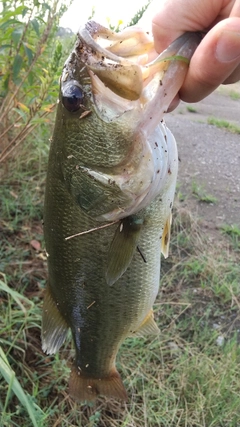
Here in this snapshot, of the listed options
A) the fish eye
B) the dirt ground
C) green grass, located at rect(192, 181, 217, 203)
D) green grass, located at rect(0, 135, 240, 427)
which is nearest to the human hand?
the fish eye

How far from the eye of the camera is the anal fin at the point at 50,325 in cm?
165

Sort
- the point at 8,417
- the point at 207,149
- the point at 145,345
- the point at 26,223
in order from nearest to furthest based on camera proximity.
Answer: the point at 8,417, the point at 145,345, the point at 26,223, the point at 207,149

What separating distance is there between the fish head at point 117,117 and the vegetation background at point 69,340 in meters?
0.72

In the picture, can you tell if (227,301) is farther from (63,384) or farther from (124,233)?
(124,233)

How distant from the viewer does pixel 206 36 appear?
0.98m

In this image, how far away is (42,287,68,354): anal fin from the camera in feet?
5.43

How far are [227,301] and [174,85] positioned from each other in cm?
239

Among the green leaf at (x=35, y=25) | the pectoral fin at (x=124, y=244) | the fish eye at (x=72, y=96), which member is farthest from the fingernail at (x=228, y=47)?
the green leaf at (x=35, y=25)

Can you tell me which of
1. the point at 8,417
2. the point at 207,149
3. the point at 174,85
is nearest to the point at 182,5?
the point at 174,85

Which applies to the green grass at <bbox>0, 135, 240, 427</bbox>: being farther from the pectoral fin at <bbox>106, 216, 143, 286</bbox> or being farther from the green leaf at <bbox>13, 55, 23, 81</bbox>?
the green leaf at <bbox>13, 55, 23, 81</bbox>

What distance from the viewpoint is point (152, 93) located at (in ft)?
3.75

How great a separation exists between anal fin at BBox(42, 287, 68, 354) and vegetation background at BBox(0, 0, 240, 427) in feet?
0.60

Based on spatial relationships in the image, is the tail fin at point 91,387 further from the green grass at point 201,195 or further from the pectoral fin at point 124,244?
the green grass at point 201,195

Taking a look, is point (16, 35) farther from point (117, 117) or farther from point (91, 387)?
point (91, 387)
